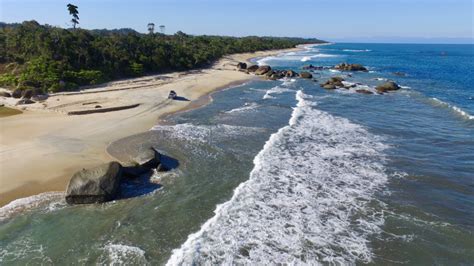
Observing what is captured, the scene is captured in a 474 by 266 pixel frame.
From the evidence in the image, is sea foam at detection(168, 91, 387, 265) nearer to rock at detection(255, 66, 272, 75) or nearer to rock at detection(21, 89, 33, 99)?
rock at detection(21, 89, 33, 99)

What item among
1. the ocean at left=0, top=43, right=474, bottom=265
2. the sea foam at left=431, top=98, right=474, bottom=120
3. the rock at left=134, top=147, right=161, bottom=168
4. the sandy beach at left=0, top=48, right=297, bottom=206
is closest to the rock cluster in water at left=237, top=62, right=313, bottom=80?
the sandy beach at left=0, top=48, right=297, bottom=206

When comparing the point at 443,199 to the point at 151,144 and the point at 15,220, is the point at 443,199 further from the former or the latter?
the point at 15,220

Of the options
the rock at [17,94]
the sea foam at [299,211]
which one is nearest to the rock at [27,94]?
the rock at [17,94]

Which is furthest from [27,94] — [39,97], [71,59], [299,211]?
[299,211]

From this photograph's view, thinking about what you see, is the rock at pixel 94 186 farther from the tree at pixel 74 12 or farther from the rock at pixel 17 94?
the tree at pixel 74 12

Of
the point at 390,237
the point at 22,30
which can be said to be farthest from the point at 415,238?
the point at 22,30

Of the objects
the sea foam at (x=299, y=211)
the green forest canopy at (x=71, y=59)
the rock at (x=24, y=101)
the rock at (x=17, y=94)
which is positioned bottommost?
the sea foam at (x=299, y=211)
